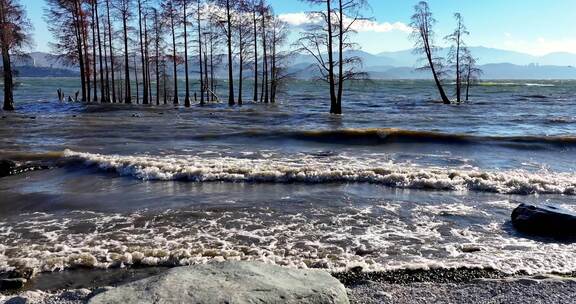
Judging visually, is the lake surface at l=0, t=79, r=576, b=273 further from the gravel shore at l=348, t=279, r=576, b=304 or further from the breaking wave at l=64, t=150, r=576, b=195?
the gravel shore at l=348, t=279, r=576, b=304

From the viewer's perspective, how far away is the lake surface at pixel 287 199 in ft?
23.1

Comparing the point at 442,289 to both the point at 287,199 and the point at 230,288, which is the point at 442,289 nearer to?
the point at 230,288

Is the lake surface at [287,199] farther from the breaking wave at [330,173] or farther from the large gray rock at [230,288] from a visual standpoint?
the large gray rock at [230,288]

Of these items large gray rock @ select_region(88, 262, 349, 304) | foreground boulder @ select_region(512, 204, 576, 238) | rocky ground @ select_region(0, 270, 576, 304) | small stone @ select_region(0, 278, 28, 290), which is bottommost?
rocky ground @ select_region(0, 270, 576, 304)

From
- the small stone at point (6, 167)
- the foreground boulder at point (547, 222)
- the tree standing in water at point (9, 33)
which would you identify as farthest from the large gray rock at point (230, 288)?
the tree standing in water at point (9, 33)

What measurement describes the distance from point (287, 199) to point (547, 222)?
16.1 feet

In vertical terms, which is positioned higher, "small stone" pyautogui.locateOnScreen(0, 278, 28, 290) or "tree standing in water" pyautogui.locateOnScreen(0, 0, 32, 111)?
"tree standing in water" pyautogui.locateOnScreen(0, 0, 32, 111)

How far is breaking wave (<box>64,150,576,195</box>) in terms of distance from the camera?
1156 centimetres

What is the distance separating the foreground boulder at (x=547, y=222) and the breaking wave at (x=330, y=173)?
10.1ft

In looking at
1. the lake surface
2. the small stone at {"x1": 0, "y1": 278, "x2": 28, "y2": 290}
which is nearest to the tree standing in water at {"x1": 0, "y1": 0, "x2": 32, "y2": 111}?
the lake surface

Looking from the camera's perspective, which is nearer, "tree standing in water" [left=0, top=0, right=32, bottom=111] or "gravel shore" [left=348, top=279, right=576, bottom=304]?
"gravel shore" [left=348, top=279, right=576, bottom=304]

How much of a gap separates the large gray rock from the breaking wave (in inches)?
283

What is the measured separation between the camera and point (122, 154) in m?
16.3

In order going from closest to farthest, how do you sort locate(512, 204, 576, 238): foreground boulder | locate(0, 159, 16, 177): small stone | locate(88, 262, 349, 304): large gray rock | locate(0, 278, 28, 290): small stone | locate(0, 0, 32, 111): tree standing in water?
locate(88, 262, 349, 304): large gray rock
locate(0, 278, 28, 290): small stone
locate(512, 204, 576, 238): foreground boulder
locate(0, 159, 16, 177): small stone
locate(0, 0, 32, 111): tree standing in water
